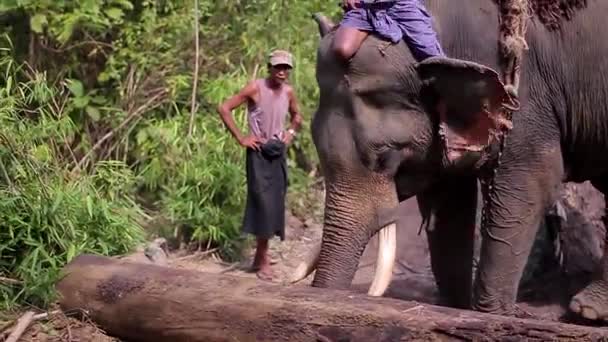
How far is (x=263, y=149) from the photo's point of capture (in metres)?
8.40

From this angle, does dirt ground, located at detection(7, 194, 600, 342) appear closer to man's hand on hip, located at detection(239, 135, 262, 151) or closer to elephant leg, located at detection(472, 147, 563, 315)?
elephant leg, located at detection(472, 147, 563, 315)

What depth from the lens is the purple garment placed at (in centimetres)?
599

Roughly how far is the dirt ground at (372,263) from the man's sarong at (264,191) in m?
0.35

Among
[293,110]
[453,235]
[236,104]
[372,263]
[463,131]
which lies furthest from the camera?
[372,263]

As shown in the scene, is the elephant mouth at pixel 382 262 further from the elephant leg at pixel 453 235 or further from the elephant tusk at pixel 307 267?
the elephant leg at pixel 453 235

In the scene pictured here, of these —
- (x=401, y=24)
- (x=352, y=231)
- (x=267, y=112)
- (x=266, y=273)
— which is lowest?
(x=266, y=273)

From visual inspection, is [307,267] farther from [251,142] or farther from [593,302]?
[251,142]

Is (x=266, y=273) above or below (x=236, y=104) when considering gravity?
below

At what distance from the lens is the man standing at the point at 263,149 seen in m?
8.35

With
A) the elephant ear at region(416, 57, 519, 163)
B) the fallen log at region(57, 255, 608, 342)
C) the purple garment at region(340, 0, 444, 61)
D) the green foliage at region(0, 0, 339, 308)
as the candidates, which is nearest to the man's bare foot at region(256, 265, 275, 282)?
the green foliage at region(0, 0, 339, 308)

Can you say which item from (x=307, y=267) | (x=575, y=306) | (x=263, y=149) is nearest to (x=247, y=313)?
(x=307, y=267)

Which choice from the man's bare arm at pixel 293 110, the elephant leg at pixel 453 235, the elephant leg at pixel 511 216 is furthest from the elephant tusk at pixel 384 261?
the man's bare arm at pixel 293 110

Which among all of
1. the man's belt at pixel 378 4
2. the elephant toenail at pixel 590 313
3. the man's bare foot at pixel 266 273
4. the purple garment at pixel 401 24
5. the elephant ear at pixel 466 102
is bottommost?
the man's bare foot at pixel 266 273

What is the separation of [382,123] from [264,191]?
99.1 inches
